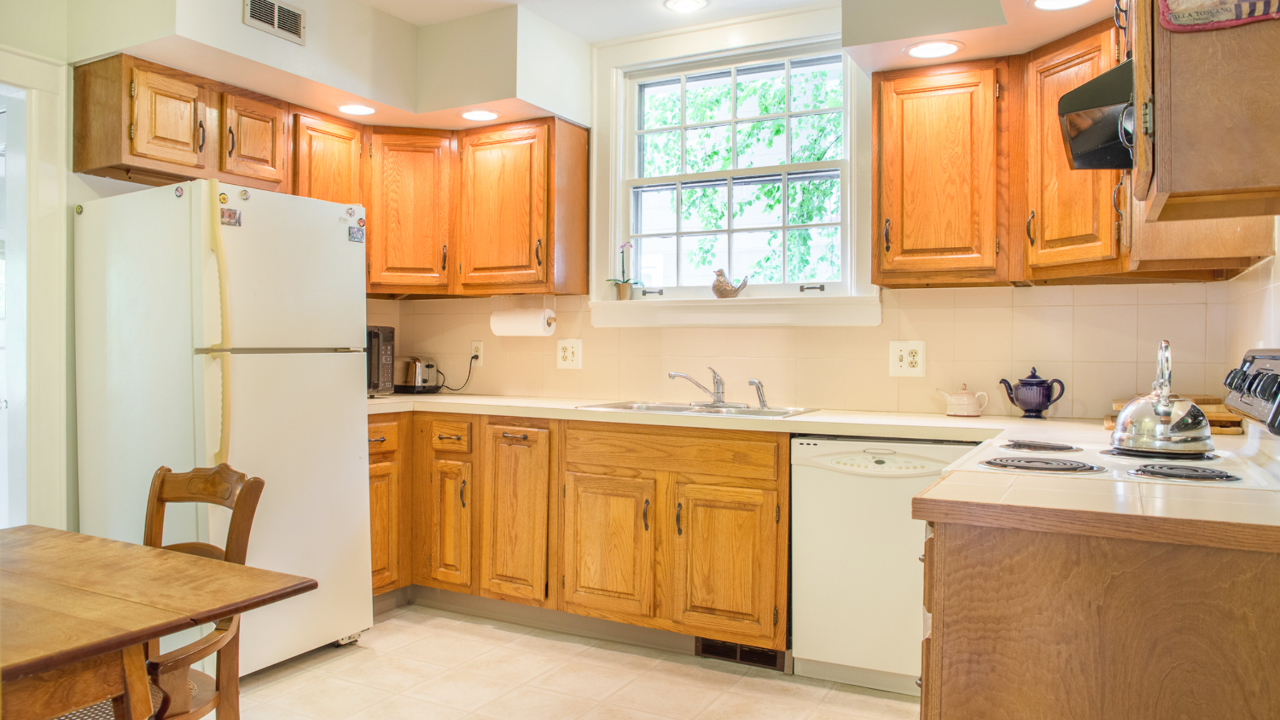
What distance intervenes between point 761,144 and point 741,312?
2.42 ft

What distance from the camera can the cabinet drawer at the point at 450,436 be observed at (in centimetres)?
342

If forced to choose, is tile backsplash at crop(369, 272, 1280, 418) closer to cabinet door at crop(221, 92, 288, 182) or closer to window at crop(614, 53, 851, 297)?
window at crop(614, 53, 851, 297)

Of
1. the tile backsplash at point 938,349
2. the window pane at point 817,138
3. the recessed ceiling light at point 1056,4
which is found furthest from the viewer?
the window pane at point 817,138

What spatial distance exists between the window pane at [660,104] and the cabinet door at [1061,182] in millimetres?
1487

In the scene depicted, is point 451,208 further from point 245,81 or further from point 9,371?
point 9,371

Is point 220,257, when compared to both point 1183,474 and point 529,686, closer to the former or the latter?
point 529,686

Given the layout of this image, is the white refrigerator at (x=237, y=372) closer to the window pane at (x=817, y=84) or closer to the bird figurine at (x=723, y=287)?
the bird figurine at (x=723, y=287)

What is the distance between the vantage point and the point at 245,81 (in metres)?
3.08

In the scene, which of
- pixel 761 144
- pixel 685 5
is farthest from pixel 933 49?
pixel 685 5

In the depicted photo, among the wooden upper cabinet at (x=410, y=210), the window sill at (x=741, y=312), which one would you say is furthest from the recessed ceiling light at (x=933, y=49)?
the wooden upper cabinet at (x=410, y=210)

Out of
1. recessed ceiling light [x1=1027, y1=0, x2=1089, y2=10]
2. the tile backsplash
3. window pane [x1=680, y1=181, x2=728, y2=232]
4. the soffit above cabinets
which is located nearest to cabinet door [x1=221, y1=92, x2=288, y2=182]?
the tile backsplash

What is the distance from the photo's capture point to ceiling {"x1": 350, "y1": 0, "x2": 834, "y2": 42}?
332 centimetres

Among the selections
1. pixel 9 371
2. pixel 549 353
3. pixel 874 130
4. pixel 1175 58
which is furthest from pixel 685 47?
pixel 9 371

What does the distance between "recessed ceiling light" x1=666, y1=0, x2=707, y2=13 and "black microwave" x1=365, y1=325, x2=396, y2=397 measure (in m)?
1.85
